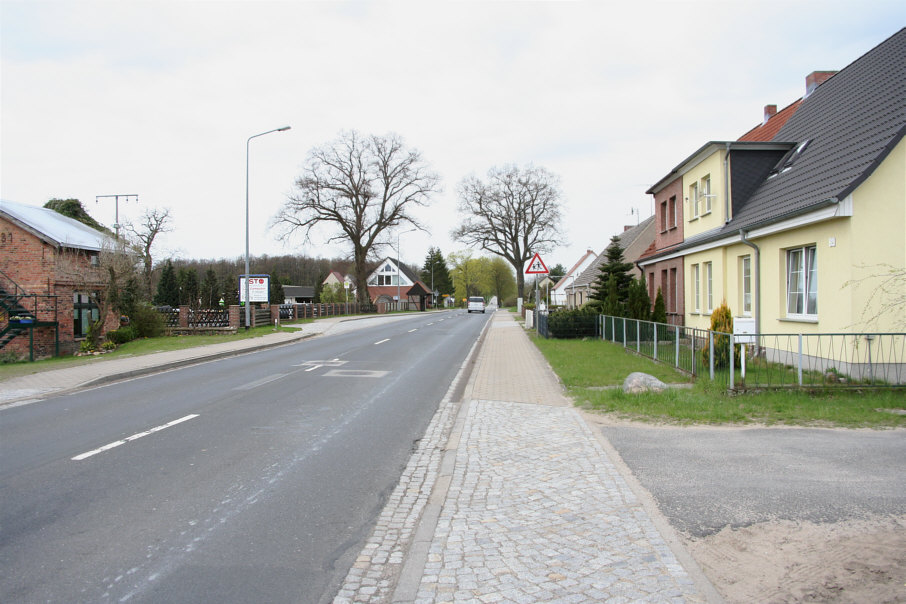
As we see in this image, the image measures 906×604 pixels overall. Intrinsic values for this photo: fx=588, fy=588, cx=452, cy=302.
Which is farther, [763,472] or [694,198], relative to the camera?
[694,198]

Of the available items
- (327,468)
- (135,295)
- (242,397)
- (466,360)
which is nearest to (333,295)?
(135,295)

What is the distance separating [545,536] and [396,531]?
1116 mm

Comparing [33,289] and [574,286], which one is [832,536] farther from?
[574,286]

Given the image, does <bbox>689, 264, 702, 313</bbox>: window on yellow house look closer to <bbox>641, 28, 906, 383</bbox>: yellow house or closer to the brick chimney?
<bbox>641, 28, 906, 383</bbox>: yellow house

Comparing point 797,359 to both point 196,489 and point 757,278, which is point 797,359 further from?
point 196,489

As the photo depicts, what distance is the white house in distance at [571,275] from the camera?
63331mm

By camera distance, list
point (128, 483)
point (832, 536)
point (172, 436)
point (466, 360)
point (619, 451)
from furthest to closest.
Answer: point (466, 360), point (172, 436), point (619, 451), point (128, 483), point (832, 536)

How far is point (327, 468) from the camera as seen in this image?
593 cm

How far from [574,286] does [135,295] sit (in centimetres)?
3831

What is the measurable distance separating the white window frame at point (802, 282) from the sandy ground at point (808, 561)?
27.2ft

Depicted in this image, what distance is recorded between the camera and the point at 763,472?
553cm

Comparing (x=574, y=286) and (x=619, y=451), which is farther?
(x=574, y=286)

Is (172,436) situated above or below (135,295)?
below

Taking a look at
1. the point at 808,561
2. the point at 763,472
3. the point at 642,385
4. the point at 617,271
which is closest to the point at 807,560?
the point at 808,561
